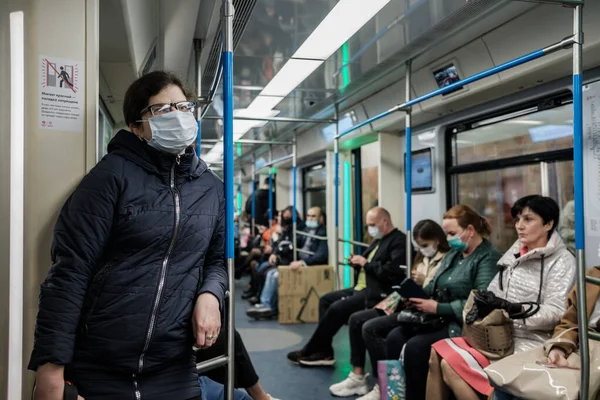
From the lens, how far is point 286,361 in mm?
4320

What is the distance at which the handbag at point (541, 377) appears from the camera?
202cm

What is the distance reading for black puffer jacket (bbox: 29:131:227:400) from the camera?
4.00 feet

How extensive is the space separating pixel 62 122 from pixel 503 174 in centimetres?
351

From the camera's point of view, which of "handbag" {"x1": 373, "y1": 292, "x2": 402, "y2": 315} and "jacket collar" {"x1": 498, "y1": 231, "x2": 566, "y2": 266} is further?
"handbag" {"x1": 373, "y1": 292, "x2": 402, "y2": 315}

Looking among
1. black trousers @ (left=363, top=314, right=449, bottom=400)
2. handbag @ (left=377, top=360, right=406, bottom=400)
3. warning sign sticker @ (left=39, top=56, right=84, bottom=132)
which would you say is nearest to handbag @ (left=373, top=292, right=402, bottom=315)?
black trousers @ (left=363, top=314, right=449, bottom=400)

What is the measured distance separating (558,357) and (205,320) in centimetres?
172

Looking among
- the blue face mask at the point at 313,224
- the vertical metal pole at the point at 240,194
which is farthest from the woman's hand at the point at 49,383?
the vertical metal pole at the point at 240,194

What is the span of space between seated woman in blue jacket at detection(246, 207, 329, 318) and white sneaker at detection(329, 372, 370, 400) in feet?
7.84

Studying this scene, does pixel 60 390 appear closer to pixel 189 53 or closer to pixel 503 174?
pixel 189 53

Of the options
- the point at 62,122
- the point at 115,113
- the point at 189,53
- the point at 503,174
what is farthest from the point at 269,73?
the point at 62,122

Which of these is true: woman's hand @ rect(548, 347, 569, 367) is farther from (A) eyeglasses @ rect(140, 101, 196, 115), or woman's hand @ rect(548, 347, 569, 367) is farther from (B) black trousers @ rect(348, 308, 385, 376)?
(A) eyeglasses @ rect(140, 101, 196, 115)

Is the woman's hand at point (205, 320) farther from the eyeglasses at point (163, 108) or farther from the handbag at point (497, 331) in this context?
the handbag at point (497, 331)

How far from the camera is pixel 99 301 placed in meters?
1.28

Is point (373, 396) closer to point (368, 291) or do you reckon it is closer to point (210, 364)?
point (368, 291)
